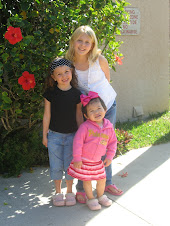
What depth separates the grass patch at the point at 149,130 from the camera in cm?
511

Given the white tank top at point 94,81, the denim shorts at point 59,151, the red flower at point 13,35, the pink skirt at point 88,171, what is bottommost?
the pink skirt at point 88,171

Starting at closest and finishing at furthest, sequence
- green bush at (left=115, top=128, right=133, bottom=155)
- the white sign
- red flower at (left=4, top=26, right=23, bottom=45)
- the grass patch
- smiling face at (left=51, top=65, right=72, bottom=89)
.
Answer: red flower at (left=4, top=26, right=23, bottom=45)
smiling face at (left=51, top=65, right=72, bottom=89)
green bush at (left=115, top=128, right=133, bottom=155)
the grass patch
the white sign

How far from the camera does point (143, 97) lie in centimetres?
656

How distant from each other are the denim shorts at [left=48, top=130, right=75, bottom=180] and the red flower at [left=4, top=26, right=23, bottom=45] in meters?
Answer: 0.89

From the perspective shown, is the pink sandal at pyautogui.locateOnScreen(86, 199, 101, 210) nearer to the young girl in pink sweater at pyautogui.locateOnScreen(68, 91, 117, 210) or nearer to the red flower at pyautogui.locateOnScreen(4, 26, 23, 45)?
the young girl in pink sweater at pyautogui.locateOnScreen(68, 91, 117, 210)

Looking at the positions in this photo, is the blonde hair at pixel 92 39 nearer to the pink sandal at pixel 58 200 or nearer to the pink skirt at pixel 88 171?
the pink skirt at pixel 88 171

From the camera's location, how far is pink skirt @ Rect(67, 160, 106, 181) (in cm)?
306

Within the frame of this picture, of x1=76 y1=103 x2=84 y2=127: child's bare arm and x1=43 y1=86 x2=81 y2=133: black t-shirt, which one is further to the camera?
x1=76 y1=103 x2=84 y2=127: child's bare arm

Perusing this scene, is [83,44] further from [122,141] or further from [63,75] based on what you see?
[122,141]

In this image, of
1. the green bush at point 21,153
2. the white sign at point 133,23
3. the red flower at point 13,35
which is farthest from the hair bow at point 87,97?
the white sign at point 133,23

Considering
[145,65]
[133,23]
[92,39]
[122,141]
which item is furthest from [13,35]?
[145,65]

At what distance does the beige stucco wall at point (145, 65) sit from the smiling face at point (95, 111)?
309 cm

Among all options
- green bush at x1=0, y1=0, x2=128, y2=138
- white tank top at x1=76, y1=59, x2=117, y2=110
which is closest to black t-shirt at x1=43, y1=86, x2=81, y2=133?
white tank top at x1=76, y1=59, x2=117, y2=110

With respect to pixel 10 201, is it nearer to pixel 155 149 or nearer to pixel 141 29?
pixel 155 149
